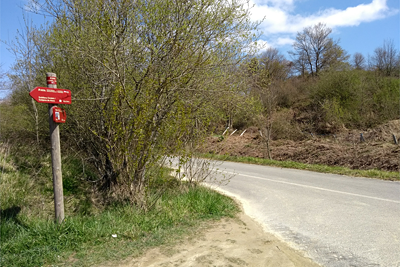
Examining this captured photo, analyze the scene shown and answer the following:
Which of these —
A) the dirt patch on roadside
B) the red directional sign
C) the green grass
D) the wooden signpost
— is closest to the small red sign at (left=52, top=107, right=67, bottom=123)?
the wooden signpost

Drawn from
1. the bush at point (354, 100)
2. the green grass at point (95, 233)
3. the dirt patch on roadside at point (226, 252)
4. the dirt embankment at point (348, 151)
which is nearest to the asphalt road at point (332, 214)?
the dirt patch on roadside at point (226, 252)

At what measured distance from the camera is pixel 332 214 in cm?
630

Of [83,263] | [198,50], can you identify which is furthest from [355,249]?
[198,50]

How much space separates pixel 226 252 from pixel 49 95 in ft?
12.1

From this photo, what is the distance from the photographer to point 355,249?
452 cm

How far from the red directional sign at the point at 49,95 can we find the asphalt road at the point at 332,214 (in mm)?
4271

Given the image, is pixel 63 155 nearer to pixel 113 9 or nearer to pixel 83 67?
pixel 83 67

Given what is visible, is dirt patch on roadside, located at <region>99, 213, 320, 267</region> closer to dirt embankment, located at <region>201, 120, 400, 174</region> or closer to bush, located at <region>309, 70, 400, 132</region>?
dirt embankment, located at <region>201, 120, 400, 174</region>

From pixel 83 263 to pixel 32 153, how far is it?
337 inches

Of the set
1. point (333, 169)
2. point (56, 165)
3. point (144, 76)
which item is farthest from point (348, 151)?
point (56, 165)

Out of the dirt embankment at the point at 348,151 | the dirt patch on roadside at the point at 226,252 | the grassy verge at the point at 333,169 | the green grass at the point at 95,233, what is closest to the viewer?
the dirt patch on roadside at the point at 226,252

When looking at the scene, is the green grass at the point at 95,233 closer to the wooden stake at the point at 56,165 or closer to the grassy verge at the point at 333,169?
the wooden stake at the point at 56,165

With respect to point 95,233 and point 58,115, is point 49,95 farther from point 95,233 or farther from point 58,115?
point 95,233

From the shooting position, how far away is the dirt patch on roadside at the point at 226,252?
13.2 ft
